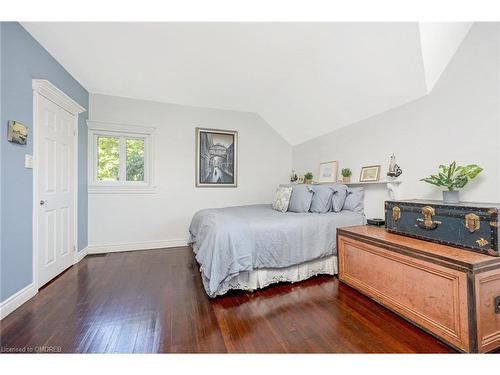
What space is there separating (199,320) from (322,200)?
1921mm

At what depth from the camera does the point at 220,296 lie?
207 centimetres

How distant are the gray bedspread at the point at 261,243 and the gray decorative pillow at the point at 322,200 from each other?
15 centimetres

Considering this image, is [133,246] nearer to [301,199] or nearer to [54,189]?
[54,189]

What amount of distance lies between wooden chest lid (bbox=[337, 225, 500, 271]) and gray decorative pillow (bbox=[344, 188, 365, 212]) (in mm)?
656

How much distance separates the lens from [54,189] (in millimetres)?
2523

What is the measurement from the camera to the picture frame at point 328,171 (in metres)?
3.40

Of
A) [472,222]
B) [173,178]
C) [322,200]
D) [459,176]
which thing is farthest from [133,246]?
[459,176]

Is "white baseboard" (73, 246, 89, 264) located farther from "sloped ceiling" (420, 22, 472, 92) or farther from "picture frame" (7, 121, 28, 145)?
"sloped ceiling" (420, 22, 472, 92)

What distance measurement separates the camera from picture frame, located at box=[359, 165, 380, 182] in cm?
272

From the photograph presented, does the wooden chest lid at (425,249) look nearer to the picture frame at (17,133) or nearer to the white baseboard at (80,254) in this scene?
the picture frame at (17,133)

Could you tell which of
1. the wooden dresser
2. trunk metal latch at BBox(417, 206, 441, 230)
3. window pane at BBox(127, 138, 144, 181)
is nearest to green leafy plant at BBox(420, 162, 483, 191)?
trunk metal latch at BBox(417, 206, 441, 230)

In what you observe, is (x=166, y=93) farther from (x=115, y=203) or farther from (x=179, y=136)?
(x=115, y=203)

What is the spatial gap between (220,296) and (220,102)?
310 cm

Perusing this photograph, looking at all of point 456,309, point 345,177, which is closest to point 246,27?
point 345,177
